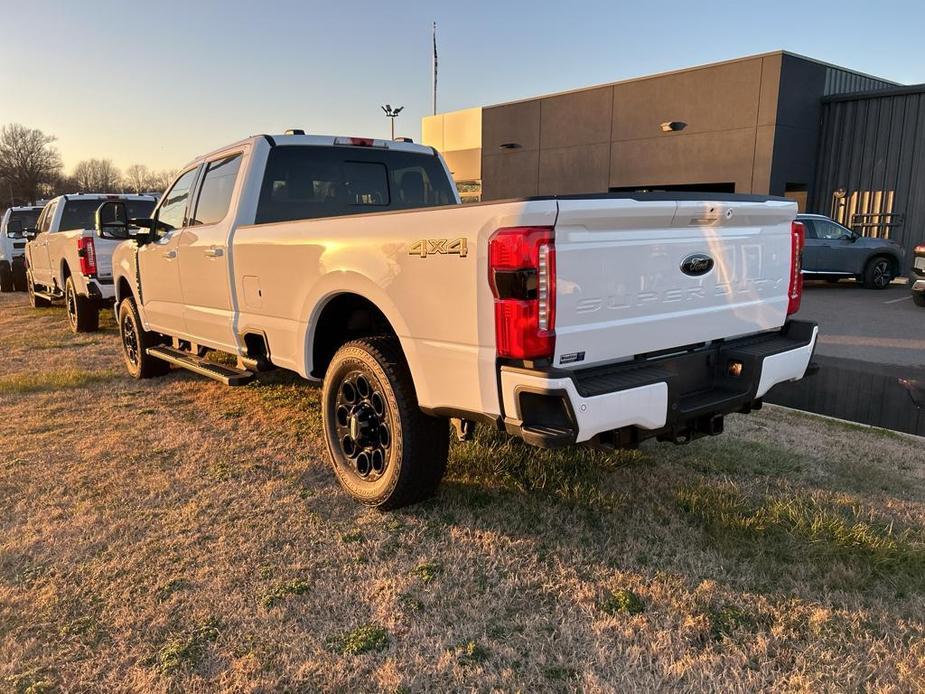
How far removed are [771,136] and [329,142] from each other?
16630 mm

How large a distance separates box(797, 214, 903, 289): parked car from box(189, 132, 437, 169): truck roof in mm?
12997

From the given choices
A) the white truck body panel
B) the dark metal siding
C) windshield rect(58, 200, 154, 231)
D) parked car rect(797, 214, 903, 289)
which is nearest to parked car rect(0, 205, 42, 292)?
the white truck body panel

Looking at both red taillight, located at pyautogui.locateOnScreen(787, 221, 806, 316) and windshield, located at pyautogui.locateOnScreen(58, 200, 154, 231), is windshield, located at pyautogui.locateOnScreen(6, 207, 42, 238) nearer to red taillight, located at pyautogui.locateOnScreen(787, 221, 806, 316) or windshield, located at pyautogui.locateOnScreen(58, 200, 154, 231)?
windshield, located at pyautogui.locateOnScreen(58, 200, 154, 231)

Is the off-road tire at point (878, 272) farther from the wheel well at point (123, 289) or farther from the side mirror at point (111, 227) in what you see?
the side mirror at point (111, 227)

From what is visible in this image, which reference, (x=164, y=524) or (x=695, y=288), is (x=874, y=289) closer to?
(x=695, y=288)

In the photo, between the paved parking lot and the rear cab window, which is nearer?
the rear cab window

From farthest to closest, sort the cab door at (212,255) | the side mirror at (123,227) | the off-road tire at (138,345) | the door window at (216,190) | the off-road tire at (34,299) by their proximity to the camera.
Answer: the off-road tire at (34,299), the off-road tire at (138,345), the side mirror at (123,227), the door window at (216,190), the cab door at (212,255)

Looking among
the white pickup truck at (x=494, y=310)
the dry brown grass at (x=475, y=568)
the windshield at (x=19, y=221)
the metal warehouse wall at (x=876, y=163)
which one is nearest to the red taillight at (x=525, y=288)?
the white pickup truck at (x=494, y=310)

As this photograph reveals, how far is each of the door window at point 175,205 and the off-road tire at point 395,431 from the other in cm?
276

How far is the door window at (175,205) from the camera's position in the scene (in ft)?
18.9

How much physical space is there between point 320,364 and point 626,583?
2.27 metres

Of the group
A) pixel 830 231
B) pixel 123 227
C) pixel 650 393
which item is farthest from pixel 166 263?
pixel 830 231

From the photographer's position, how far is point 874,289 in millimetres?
15883

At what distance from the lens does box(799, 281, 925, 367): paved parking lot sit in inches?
337
